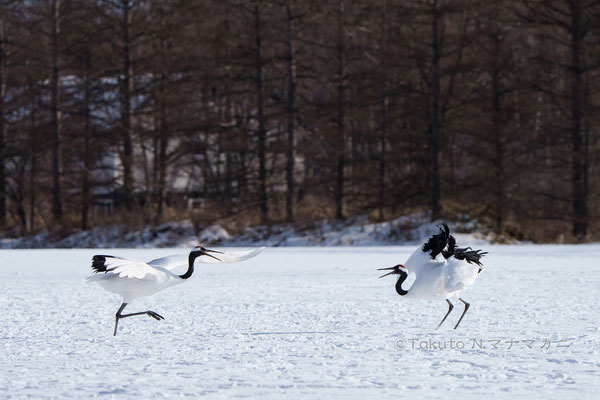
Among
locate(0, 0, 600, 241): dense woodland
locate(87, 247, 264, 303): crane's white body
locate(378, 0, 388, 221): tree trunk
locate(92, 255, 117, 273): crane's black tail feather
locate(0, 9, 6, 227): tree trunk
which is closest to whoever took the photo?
locate(92, 255, 117, 273): crane's black tail feather

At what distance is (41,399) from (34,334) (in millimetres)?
2968

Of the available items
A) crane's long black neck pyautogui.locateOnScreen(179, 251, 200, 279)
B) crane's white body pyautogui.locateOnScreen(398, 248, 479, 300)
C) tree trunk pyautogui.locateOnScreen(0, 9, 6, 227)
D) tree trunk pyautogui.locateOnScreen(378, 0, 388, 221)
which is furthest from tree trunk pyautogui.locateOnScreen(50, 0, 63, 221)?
crane's white body pyautogui.locateOnScreen(398, 248, 479, 300)

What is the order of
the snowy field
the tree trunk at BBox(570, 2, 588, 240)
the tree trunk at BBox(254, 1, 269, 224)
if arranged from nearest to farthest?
1. the snowy field
2. the tree trunk at BBox(570, 2, 588, 240)
3. the tree trunk at BBox(254, 1, 269, 224)

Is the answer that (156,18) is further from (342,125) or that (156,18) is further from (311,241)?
(311,241)

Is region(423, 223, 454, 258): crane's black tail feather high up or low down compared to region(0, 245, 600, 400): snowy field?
up

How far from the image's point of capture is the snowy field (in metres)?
5.64

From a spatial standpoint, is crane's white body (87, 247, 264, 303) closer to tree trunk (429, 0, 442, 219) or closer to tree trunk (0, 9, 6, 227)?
tree trunk (429, 0, 442, 219)

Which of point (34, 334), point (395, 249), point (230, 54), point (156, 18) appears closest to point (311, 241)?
point (395, 249)

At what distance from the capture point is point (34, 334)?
8.05 m

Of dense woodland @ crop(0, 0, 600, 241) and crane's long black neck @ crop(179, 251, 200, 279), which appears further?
dense woodland @ crop(0, 0, 600, 241)
